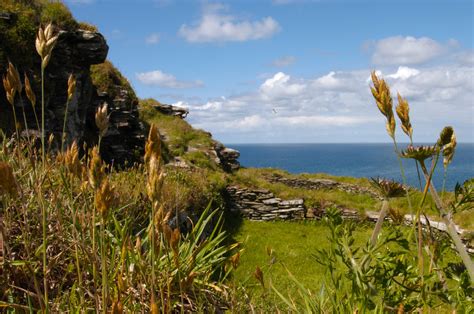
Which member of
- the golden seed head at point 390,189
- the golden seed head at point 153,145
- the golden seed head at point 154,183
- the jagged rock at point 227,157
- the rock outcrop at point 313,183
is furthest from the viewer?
the rock outcrop at point 313,183

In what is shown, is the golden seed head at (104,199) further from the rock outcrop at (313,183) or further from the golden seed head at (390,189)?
the rock outcrop at (313,183)

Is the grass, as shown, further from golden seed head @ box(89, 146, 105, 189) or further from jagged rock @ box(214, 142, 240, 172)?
golden seed head @ box(89, 146, 105, 189)

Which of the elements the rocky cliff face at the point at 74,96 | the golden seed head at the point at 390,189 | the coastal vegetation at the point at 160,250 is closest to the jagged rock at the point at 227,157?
the rocky cliff face at the point at 74,96

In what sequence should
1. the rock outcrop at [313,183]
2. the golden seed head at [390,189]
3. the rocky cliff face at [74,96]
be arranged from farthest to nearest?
the rock outcrop at [313,183] < the rocky cliff face at [74,96] < the golden seed head at [390,189]

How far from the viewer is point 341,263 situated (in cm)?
190

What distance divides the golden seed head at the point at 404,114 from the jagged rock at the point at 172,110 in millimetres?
29301

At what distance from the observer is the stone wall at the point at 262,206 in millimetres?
20422

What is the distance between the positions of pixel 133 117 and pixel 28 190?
17.4m

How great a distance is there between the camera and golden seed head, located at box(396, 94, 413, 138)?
1302 mm

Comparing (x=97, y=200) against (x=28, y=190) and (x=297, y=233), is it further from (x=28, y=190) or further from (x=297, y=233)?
(x=297, y=233)

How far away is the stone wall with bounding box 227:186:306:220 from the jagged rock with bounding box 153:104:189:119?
450 inches

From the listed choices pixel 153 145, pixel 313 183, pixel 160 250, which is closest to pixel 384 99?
pixel 153 145

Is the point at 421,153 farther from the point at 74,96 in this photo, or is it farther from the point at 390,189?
the point at 74,96

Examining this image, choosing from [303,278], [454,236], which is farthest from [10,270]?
[303,278]
